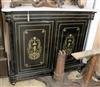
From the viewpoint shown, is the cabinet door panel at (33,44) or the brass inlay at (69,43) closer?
the cabinet door panel at (33,44)

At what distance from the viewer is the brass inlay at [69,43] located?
2.09 meters

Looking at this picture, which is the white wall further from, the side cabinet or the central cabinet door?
the central cabinet door

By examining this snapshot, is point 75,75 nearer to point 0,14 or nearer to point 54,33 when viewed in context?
point 54,33

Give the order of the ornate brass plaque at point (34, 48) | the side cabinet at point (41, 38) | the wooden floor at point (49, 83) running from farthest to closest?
the wooden floor at point (49, 83) → the ornate brass plaque at point (34, 48) → the side cabinet at point (41, 38)

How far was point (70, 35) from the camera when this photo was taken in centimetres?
208

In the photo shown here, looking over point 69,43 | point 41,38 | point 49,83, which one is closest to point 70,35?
point 69,43

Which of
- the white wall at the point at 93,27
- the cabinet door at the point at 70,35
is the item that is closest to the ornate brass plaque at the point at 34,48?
the cabinet door at the point at 70,35

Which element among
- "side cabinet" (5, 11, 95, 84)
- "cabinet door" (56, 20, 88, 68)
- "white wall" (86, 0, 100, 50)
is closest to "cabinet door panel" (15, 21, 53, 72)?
"side cabinet" (5, 11, 95, 84)

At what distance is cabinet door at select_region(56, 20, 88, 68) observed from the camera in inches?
78.2

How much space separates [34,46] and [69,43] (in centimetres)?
44

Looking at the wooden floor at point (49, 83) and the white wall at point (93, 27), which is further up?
the white wall at point (93, 27)

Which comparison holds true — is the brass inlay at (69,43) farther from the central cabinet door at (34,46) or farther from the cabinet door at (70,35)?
the central cabinet door at (34,46)

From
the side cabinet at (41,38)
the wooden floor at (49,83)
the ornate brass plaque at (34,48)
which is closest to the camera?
the side cabinet at (41,38)

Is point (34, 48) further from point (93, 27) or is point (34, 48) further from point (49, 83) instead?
point (93, 27)
